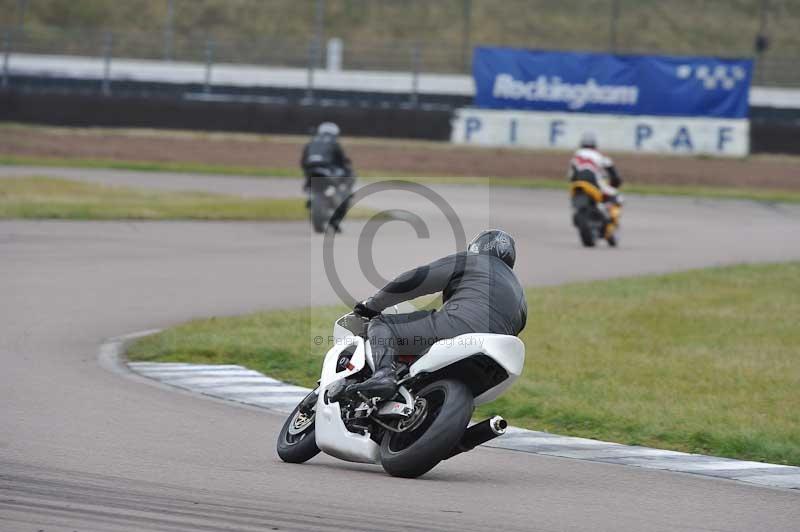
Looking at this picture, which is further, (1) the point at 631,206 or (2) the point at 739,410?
(1) the point at 631,206

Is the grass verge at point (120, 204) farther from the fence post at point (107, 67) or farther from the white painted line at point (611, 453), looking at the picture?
the white painted line at point (611, 453)

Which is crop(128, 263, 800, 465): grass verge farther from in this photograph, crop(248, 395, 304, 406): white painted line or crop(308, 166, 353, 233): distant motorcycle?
crop(308, 166, 353, 233): distant motorcycle

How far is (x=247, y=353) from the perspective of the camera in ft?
37.9

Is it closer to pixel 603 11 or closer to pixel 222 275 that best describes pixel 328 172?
pixel 222 275

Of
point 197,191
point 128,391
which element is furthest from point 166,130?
point 128,391

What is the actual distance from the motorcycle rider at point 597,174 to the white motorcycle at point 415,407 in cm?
1507

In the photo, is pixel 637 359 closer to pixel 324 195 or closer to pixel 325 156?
pixel 324 195

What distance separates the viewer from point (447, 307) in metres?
7.53

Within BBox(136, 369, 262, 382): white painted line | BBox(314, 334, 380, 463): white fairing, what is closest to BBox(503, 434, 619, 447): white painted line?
BBox(314, 334, 380, 463): white fairing

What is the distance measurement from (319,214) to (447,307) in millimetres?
15073

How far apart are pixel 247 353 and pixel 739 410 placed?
387cm

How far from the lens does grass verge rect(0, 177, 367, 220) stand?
23.2 metres

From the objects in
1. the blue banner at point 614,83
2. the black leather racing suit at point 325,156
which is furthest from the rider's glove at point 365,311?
the blue banner at point 614,83

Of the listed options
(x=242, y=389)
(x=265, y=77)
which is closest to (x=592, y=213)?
(x=242, y=389)
